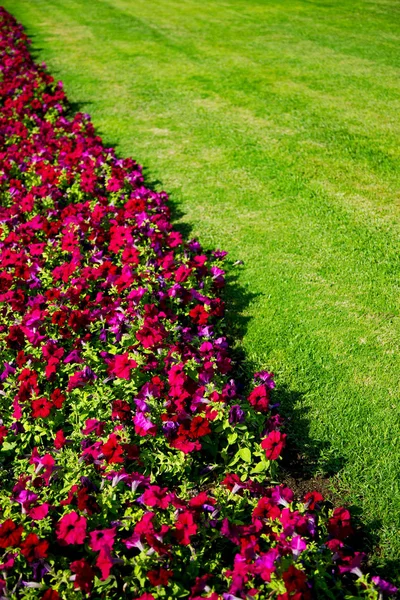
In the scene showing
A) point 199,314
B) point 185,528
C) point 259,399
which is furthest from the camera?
point 199,314

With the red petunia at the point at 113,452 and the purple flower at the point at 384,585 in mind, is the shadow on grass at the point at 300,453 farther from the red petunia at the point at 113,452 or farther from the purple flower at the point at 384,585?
the red petunia at the point at 113,452

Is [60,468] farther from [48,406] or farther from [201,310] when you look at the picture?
[201,310]

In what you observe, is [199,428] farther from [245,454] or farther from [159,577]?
Result: [159,577]

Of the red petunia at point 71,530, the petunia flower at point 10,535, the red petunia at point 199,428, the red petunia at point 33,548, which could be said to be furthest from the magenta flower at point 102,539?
the red petunia at point 199,428

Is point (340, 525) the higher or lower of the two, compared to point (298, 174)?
lower

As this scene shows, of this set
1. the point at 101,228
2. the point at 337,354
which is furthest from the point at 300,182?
the point at 337,354

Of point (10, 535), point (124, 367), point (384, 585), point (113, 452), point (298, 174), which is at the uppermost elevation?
point (298, 174)

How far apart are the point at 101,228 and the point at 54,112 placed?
3.99 metres

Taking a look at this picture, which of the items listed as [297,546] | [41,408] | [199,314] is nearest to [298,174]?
[199,314]

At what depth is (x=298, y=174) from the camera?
6.38m

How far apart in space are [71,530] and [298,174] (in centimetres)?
501

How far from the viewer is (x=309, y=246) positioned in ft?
16.7

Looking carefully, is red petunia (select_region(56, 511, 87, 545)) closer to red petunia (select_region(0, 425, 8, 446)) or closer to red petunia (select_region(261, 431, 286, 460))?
red petunia (select_region(0, 425, 8, 446))

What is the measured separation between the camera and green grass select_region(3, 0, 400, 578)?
346cm
